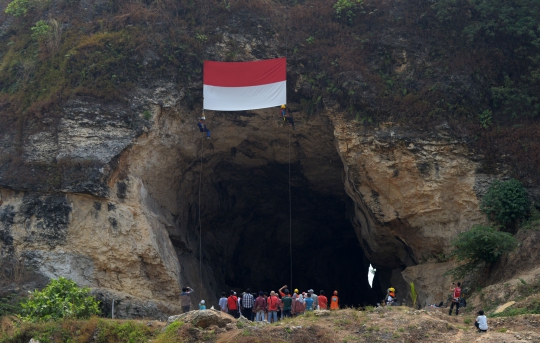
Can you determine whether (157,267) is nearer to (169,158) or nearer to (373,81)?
(169,158)

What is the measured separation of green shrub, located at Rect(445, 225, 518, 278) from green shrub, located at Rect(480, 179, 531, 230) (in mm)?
970

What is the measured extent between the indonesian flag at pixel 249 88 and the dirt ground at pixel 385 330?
812cm

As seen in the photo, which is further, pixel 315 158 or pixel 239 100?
pixel 315 158

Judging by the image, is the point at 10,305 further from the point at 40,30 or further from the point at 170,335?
the point at 40,30

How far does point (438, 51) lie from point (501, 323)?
9.96m

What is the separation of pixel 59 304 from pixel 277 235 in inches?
616

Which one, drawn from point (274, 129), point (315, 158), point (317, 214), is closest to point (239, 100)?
point (274, 129)

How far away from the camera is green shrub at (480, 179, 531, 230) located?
1922 centimetres

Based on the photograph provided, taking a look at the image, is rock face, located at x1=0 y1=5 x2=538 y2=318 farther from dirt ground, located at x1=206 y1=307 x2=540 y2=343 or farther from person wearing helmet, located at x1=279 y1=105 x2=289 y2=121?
dirt ground, located at x1=206 y1=307 x2=540 y2=343

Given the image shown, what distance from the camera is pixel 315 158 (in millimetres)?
24469

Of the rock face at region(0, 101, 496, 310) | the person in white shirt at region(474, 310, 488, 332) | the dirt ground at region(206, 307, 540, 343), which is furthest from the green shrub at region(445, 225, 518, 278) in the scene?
the person in white shirt at region(474, 310, 488, 332)

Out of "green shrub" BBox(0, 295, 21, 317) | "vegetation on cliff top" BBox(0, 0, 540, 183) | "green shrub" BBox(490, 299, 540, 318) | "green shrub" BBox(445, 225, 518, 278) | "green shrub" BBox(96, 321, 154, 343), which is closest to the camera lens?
"green shrub" BBox(490, 299, 540, 318)

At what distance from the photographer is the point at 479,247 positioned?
59.9 feet

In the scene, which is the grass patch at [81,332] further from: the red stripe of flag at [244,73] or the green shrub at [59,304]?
the red stripe of flag at [244,73]
